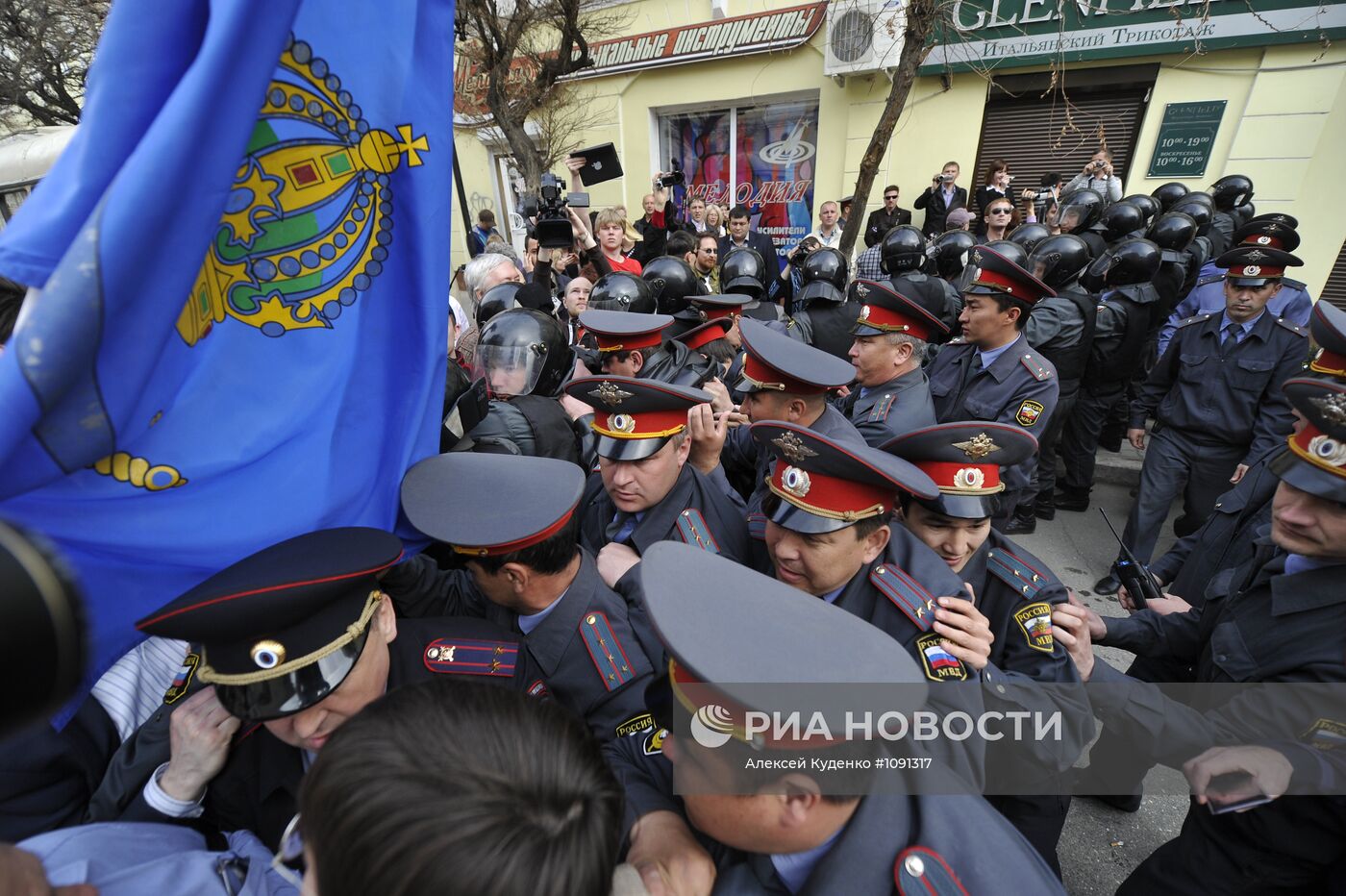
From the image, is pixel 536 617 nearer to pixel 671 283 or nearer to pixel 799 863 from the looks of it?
→ pixel 799 863

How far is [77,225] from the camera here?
1.12 m

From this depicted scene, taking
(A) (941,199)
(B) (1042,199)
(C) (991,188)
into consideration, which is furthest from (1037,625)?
(B) (1042,199)

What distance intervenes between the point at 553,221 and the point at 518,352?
10.4 feet

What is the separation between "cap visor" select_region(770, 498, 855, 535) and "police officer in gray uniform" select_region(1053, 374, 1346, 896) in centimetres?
86

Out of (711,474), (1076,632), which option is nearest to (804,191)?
(711,474)

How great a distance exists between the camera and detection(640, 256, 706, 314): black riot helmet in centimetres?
530

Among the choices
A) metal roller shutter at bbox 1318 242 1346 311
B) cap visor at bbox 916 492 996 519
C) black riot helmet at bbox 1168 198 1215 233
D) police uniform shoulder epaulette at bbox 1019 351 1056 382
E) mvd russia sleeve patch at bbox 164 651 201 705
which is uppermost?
black riot helmet at bbox 1168 198 1215 233

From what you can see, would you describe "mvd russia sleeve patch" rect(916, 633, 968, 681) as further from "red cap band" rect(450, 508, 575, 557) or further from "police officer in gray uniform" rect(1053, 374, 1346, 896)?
"red cap band" rect(450, 508, 575, 557)

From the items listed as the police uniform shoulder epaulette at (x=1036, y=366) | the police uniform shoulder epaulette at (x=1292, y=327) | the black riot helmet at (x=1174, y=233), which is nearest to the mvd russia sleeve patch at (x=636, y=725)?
Result: the police uniform shoulder epaulette at (x=1036, y=366)

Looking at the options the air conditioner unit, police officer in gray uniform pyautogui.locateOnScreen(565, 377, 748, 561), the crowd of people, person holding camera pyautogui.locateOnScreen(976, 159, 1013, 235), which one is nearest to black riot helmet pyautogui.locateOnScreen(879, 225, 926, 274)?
the crowd of people

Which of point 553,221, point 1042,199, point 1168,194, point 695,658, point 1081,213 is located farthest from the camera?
point 1042,199

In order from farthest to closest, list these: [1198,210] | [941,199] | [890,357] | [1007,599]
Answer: [941,199] < [1198,210] < [890,357] < [1007,599]

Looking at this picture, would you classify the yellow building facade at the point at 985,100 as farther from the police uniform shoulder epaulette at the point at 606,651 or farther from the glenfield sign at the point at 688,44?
the police uniform shoulder epaulette at the point at 606,651

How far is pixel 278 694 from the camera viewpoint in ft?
4.20
